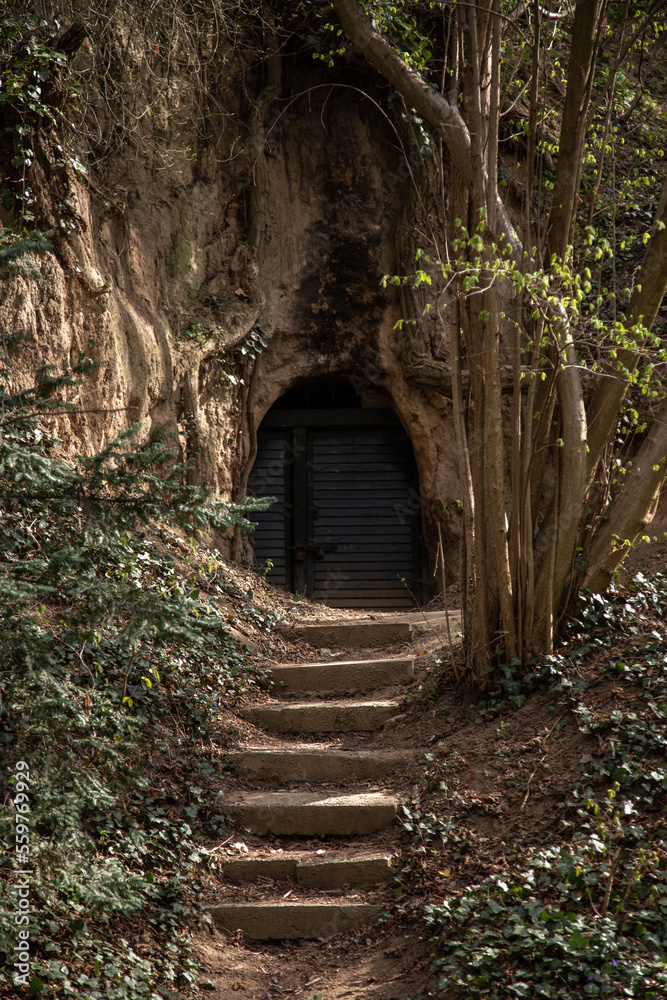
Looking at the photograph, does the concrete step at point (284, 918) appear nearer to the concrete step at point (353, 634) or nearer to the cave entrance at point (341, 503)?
the concrete step at point (353, 634)

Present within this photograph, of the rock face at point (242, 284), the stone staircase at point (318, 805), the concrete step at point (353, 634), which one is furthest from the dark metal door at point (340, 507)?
the stone staircase at point (318, 805)

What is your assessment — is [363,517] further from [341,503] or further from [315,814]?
[315,814]

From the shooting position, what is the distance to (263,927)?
3756 millimetres

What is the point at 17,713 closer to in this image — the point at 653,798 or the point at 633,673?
the point at 653,798

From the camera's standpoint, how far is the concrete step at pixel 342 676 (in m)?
5.64

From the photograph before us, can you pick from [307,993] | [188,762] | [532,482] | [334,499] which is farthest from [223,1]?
[307,993]

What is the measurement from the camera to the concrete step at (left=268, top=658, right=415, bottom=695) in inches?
222

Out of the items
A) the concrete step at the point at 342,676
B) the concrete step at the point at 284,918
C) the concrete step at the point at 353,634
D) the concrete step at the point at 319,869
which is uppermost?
the concrete step at the point at 353,634

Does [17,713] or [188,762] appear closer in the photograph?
[17,713]

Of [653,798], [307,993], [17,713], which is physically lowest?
[307,993]

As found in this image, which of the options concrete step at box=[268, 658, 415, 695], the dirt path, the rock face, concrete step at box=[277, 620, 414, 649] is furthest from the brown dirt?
the rock face

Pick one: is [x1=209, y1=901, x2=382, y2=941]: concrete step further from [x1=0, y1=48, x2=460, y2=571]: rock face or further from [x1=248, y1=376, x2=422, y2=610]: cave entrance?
[x1=248, y1=376, x2=422, y2=610]: cave entrance

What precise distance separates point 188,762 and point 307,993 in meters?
1.53

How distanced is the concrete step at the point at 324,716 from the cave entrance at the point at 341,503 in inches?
153
